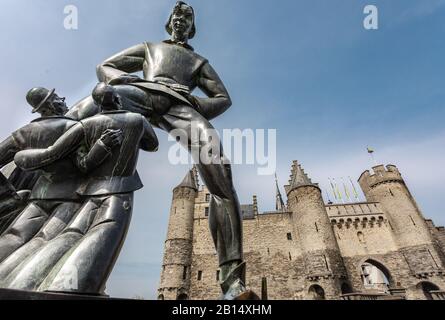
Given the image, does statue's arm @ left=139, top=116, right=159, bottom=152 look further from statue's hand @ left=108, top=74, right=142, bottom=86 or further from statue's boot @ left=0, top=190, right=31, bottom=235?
statue's boot @ left=0, top=190, right=31, bottom=235

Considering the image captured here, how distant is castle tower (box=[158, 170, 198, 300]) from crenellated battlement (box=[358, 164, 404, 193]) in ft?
76.0

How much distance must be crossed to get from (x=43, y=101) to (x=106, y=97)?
561 mm

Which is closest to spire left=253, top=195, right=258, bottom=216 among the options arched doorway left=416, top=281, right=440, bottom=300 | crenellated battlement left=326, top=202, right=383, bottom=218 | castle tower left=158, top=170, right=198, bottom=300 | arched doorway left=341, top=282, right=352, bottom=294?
castle tower left=158, top=170, right=198, bottom=300

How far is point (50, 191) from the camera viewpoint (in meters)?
1.84

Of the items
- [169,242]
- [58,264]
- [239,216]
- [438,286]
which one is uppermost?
[169,242]

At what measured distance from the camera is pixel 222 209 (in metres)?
2.06

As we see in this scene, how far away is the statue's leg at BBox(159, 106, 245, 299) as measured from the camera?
6.11 ft

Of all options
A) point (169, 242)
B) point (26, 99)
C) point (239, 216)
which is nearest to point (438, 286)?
point (169, 242)

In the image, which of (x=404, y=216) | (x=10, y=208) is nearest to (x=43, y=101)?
(x=10, y=208)

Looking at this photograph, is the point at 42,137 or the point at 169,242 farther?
the point at 169,242

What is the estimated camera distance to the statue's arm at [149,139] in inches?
83.6

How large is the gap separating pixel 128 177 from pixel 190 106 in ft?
3.08

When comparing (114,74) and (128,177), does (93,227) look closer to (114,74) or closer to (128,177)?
(128,177)

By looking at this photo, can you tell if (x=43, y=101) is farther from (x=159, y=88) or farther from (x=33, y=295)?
(x=33, y=295)
